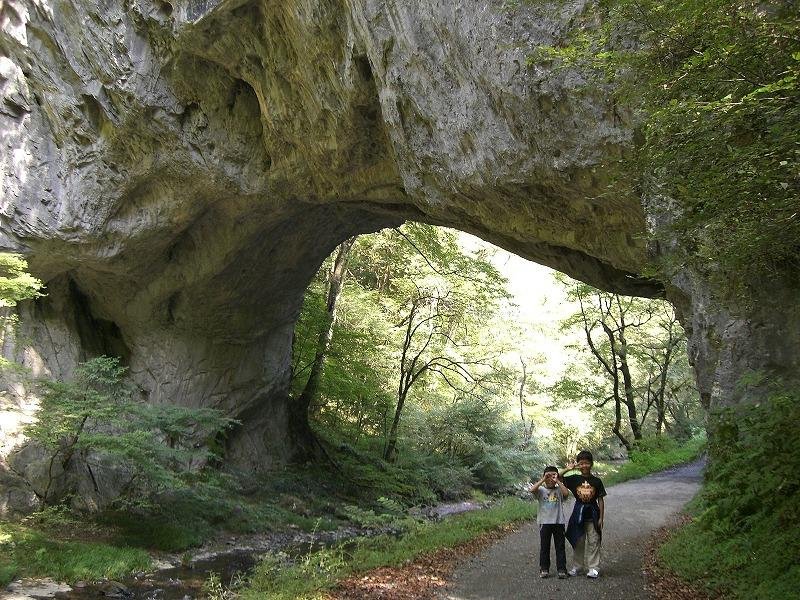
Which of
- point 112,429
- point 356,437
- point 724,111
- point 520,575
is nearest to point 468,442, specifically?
point 356,437

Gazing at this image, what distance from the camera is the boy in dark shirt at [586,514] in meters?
5.95

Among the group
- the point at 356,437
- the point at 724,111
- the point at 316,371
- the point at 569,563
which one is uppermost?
the point at 316,371

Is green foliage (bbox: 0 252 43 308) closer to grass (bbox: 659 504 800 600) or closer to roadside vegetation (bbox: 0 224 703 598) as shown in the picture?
roadside vegetation (bbox: 0 224 703 598)

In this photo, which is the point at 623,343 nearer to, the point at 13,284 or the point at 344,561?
the point at 344,561

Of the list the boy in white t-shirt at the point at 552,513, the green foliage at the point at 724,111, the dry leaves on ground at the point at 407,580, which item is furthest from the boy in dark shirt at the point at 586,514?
the green foliage at the point at 724,111

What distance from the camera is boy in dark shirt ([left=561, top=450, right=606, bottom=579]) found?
595 centimetres

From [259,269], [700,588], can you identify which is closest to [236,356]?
[259,269]

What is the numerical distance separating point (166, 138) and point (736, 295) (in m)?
11.1

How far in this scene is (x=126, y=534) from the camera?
1121cm

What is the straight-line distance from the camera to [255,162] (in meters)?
12.2

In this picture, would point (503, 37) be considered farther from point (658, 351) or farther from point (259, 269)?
point (658, 351)

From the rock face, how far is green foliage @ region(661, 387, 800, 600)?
2833 mm

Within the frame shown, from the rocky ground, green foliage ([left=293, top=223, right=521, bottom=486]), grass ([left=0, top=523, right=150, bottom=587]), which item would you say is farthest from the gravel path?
green foliage ([left=293, top=223, right=521, bottom=486])

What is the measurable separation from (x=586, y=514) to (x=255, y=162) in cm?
955
